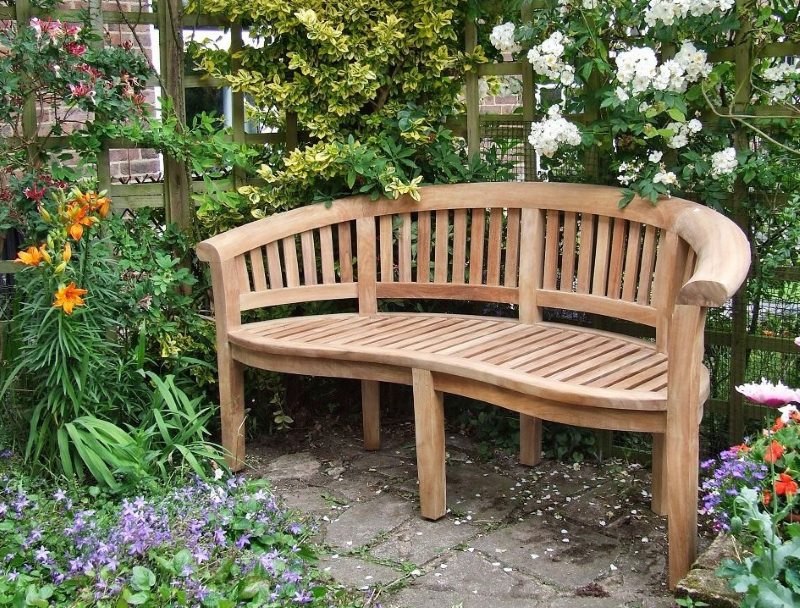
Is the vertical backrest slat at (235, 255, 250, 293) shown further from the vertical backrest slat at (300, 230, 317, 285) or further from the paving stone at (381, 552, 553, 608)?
the paving stone at (381, 552, 553, 608)

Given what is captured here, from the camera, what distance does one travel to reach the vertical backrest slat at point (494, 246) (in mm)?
3689

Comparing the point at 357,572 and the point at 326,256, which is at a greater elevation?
the point at 326,256

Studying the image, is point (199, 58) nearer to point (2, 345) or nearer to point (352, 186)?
point (352, 186)

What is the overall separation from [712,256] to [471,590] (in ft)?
3.69

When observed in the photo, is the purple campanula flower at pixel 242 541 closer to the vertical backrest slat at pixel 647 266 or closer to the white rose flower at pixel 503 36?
the vertical backrest slat at pixel 647 266

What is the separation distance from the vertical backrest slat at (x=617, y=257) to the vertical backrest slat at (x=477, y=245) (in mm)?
567

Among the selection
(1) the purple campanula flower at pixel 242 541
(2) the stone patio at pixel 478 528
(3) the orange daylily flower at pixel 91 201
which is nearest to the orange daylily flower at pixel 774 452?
(2) the stone patio at pixel 478 528

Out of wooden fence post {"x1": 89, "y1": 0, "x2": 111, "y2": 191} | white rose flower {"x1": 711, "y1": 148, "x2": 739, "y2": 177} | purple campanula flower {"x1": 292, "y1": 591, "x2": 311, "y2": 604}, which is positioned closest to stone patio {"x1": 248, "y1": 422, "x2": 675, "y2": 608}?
purple campanula flower {"x1": 292, "y1": 591, "x2": 311, "y2": 604}

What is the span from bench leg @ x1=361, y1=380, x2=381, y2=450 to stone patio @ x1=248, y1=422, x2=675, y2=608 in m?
0.05

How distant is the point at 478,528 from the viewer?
3143 millimetres

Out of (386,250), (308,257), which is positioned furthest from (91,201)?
(386,250)

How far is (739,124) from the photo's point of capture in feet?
10.8

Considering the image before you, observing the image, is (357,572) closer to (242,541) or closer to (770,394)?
(242,541)

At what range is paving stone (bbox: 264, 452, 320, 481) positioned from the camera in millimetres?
3680
